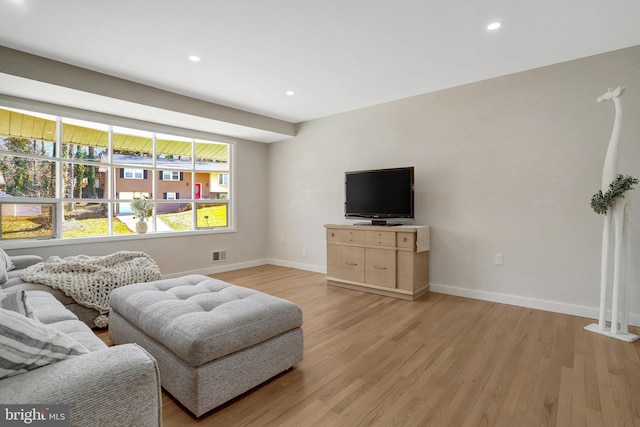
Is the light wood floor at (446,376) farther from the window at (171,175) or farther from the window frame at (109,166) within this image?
the window at (171,175)

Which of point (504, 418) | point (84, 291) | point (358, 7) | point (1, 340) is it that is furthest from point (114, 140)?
point (504, 418)

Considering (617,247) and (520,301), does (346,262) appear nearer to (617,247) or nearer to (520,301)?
(520,301)

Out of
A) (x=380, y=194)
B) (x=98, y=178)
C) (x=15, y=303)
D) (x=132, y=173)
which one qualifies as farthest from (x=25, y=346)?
(x=132, y=173)

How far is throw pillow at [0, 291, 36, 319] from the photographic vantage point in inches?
45.2

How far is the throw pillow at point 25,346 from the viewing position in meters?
0.87

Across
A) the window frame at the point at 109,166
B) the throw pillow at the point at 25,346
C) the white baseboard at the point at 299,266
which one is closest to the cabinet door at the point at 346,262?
the white baseboard at the point at 299,266

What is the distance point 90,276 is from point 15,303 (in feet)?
5.95

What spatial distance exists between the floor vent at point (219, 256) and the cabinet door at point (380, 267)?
8.28 feet

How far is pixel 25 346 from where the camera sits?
35.7 inches

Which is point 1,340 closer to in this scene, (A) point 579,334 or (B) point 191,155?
(A) point 579,334

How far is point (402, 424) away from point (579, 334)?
2.04 metres

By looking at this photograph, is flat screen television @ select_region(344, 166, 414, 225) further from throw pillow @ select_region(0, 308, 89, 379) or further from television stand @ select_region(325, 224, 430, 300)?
throw pillow @ select_region(0, 308, 89, 379)

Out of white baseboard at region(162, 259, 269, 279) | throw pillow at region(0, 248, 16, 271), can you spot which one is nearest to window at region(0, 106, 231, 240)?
white baseboard at region(162, 259, 269, 279)

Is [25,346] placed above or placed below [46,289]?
above
